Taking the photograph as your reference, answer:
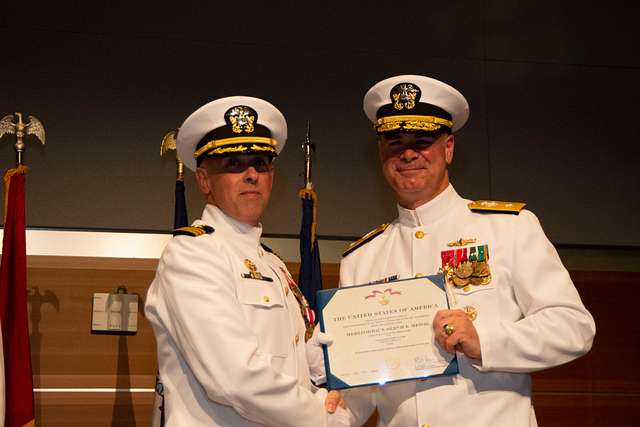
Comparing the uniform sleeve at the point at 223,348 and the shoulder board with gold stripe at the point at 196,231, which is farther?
the shoulder board with gold stripe at the point at 196,231

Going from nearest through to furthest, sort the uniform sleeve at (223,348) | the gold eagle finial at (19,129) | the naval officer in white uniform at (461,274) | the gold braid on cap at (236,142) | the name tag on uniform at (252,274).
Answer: the uniform sleeve at (223,348) → the naval officer in white uniform at (461,274) → the name tag on uniform at (252,274) → the gold braid on cap at (236,142) → the gold eagle finial at (19,129)

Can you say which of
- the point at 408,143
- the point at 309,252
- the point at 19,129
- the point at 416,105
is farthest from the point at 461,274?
the point at 19,129

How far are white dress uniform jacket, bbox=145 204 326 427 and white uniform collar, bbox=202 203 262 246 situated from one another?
28 mm

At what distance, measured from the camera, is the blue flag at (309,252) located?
410cm

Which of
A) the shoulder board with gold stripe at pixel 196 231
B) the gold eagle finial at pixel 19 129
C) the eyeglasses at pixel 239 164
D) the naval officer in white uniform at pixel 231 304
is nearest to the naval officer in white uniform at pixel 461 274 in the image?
the naval officer in white uniform at pixel 231 304

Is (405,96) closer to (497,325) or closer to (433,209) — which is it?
(433,209)

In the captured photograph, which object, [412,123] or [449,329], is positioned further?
[412,123]

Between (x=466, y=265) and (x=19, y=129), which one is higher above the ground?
(x=19, y=129)

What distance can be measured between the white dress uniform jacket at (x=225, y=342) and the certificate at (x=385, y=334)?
0.53ft

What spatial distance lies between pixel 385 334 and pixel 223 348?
51 centimetres

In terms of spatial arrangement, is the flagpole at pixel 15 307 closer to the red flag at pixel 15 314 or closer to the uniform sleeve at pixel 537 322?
the red flag at pixel 15 314

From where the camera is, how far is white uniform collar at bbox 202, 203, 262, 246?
3176 mm

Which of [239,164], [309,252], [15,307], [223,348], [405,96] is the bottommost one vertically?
[223,348]

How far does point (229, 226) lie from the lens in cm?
319
